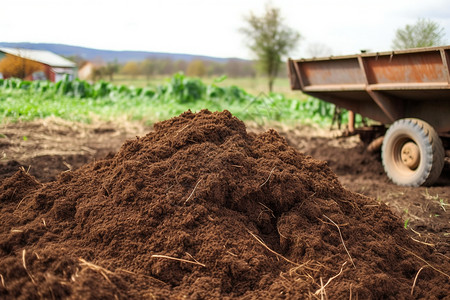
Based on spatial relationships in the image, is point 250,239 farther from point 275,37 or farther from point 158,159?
point 275,37

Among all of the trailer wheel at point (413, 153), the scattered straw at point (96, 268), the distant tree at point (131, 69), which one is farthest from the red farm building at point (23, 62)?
the distant tree at point (131, 69)

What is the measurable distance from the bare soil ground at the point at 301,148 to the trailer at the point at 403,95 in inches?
13.6

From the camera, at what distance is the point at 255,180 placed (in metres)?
2.90

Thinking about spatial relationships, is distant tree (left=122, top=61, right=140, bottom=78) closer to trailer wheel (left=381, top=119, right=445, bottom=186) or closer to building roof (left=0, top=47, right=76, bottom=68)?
building roof (left=0, top=47, right=76, bottom=68)

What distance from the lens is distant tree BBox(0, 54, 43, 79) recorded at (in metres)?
5.93

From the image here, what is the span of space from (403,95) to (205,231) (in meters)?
4.31

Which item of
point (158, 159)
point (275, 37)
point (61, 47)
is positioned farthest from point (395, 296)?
point (275, 37)

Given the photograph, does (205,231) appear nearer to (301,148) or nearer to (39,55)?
(39,55)

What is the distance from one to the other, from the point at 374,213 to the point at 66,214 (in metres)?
2.17

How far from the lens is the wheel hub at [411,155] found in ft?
18.0

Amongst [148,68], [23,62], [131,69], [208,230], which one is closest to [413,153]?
[208,230]

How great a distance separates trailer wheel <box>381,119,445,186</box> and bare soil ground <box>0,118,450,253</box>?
0.61 feet

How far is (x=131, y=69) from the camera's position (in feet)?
71.4

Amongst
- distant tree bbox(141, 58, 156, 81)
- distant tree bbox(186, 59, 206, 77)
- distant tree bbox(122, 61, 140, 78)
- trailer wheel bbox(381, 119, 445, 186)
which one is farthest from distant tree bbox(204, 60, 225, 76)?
trailer wheel bbox(381, 119, 445, 186)
